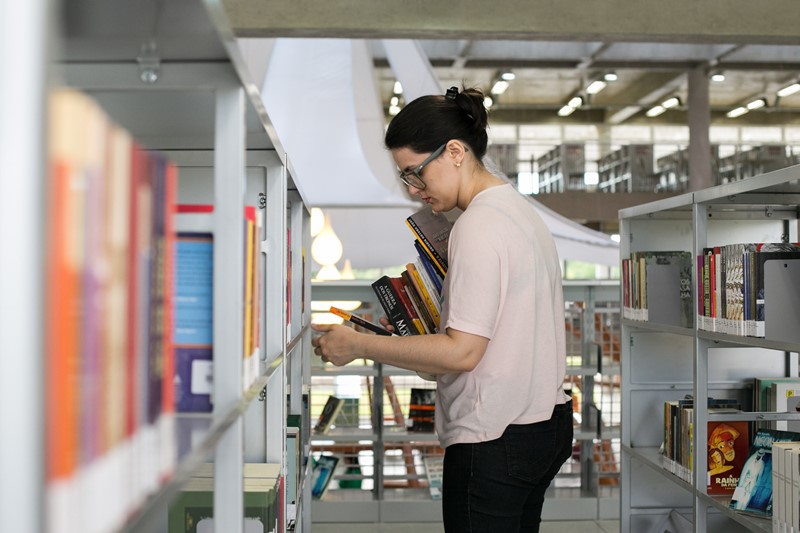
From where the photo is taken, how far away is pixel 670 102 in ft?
49.8

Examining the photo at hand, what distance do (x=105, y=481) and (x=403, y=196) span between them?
5.72 m

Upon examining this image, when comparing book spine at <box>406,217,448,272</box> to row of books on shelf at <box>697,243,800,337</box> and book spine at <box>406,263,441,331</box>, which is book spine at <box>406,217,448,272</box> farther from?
row of books on shelf at <box>697,243,800,337</box>

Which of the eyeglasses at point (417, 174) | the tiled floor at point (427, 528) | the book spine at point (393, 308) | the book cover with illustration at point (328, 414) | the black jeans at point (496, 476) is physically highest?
the eyeglasses at point (417, 174)

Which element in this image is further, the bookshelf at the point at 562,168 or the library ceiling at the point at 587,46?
the bookshelf at the point at 562,168

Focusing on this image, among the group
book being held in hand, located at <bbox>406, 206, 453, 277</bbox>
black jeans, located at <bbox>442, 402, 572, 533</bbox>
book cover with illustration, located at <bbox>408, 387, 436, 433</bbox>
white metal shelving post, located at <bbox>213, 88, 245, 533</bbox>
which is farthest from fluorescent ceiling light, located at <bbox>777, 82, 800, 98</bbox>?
white metal shelving post, located at <bbox>213, 88, 245, 533</bbox>

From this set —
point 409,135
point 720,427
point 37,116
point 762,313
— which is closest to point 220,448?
point 37,116

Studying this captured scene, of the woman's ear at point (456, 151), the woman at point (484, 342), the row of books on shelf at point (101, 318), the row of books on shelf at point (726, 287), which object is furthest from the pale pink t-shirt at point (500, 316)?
the row of books on shelf at point (101, 318)

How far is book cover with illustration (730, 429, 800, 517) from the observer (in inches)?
101

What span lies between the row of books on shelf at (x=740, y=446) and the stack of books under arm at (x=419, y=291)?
1104 mm

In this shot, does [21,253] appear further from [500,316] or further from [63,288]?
[500,316]

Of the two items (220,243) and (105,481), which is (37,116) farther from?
(220,243)

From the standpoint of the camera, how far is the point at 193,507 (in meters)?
1.50

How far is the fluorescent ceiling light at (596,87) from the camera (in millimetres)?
14597

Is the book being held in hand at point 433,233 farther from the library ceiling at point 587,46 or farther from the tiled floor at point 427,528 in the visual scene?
the library ceiling at point 587,46
